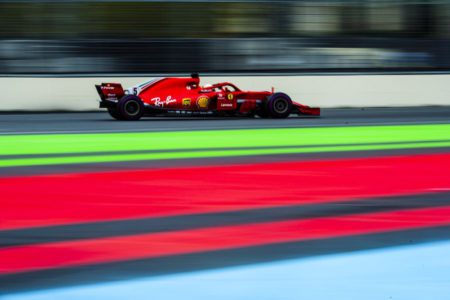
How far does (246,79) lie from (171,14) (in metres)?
2.37

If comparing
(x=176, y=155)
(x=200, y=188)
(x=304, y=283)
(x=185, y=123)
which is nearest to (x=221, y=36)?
(x=185, y=123)

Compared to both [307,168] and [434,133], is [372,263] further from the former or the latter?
[434,133]

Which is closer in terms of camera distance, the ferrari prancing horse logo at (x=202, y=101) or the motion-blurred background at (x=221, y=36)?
the ferrari prancing horse logo at (x=202, y=101)

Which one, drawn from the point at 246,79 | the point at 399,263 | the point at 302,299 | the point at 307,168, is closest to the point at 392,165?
the point at 307,168

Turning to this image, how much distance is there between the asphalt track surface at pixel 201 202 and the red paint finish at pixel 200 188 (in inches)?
0.5

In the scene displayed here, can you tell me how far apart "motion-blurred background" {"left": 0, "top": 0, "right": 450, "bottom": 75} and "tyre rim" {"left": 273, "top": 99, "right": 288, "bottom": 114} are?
5.31 m

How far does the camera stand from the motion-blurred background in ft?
62.9

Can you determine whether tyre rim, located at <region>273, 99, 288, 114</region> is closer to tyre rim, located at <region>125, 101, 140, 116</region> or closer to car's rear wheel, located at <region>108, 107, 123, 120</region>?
tyre rim, located at <region>125, 101, 140, 116</region>

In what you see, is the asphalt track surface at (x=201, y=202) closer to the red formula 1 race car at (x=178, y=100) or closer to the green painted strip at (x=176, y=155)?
the green painted strip at (x=176, y=155)

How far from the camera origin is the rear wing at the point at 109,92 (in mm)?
14328

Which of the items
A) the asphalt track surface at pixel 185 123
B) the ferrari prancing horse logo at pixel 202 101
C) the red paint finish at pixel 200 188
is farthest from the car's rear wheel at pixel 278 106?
the red paint finish at pixel 200 188

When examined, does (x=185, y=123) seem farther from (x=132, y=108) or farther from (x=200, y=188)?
(x=200, y=188)

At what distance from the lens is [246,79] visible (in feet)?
66.6

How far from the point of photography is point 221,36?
20.5 m
